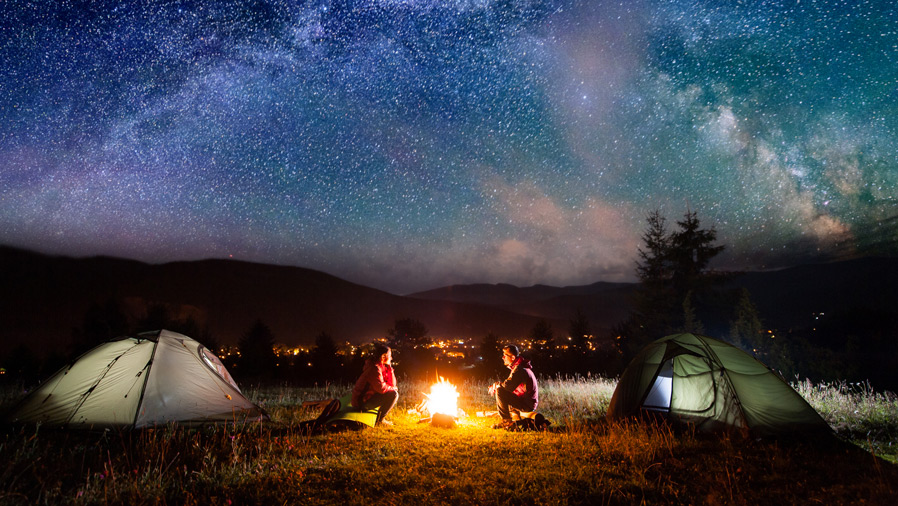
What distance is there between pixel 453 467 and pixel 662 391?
5.89m

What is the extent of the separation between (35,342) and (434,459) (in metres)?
81.2

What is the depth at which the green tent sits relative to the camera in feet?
26.2

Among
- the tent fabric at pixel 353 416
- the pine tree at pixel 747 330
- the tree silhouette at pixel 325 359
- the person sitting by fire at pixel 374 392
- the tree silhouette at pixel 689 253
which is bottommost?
the tree silhouette at pixel 325 359

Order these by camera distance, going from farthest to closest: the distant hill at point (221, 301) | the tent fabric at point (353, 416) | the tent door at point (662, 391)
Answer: the distant hill at point (221, 301) → the tent door at point (662, 391) → the tent fabric at point (353, 416)

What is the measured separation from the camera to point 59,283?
277 feet

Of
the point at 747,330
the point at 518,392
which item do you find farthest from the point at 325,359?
the point at 518,392

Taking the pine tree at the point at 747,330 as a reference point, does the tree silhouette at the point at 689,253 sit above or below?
above

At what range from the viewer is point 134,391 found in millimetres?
8219

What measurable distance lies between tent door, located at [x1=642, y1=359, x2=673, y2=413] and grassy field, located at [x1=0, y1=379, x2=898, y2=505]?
137 cm

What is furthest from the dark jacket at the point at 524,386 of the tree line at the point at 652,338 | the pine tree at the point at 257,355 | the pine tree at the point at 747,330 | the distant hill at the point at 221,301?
the distant hill at the point at 221,301

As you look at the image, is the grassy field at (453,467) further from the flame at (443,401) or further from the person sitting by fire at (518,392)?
the person sitting by fire at (518,392)

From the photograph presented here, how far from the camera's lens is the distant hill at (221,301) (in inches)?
2899

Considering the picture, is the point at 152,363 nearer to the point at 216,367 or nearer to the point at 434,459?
the point at 216,367

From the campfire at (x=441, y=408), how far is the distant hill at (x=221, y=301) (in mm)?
58650
